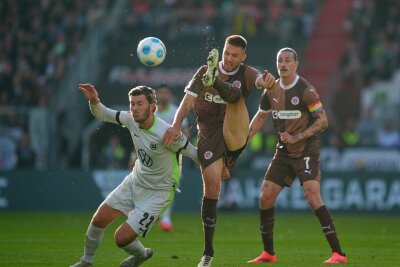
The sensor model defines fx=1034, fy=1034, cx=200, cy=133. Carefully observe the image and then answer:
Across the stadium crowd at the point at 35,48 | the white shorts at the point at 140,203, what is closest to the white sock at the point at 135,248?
the white shorts at the point at 140,203

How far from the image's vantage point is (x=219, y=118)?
12789mm

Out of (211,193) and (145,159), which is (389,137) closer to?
(211,193)

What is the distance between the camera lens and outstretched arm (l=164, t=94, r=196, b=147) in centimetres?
1157

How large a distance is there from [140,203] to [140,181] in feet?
0.85

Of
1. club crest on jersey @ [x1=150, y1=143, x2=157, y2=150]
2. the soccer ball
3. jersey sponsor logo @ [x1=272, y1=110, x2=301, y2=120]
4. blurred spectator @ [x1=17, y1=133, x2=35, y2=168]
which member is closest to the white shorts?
club crest on jersey @ [x1=150, y1=143, x2=157, y2=150]

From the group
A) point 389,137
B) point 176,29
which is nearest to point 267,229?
point 389,137

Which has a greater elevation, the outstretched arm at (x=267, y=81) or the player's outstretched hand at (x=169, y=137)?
the outstretched arm at (x=267, y=81)

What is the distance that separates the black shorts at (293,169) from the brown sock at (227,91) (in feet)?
5.49

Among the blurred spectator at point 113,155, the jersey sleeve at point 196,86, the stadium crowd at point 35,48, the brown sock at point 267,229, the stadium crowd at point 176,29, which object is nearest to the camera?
the jersey sleeve at point 196,86

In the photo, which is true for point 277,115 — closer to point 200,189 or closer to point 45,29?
point 200,189

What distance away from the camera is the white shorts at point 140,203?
11.7m

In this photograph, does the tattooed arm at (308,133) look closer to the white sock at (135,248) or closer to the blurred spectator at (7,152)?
the white sock at (135,248)

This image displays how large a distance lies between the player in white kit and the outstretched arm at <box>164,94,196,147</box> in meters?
0.12

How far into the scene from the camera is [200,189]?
25328mm
